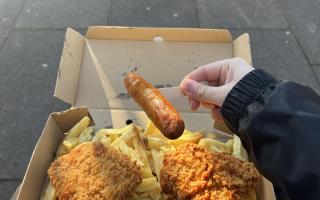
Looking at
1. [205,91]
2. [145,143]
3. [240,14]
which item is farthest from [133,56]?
[240,14]

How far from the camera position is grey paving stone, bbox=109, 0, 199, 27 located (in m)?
4.59

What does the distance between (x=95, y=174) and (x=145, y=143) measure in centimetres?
49

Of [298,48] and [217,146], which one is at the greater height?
[217,146]

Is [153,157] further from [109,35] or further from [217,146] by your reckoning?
[109,35]

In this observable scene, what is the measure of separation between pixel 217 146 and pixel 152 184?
521 millimetres

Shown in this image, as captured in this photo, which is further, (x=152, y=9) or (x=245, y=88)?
(x=152, y=9)

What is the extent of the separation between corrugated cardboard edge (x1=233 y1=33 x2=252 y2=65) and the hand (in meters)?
0.38

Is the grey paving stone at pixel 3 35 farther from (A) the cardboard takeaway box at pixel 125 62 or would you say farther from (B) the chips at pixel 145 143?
(B) the chips at pixel 145 143

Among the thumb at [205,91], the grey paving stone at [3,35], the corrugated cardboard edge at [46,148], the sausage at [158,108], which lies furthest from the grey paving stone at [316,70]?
the grey paving stone at [3,35]

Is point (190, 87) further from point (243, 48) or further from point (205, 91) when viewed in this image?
point (243, 48)

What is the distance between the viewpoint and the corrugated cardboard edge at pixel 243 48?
263 cm

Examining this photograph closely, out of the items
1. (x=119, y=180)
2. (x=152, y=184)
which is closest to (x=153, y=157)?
(x=152, y=184)

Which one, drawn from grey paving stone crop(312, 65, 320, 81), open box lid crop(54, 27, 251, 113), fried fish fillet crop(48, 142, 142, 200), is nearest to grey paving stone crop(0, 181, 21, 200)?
open box lid crop(54, 27, 251, 113)

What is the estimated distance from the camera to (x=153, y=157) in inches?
96.6
